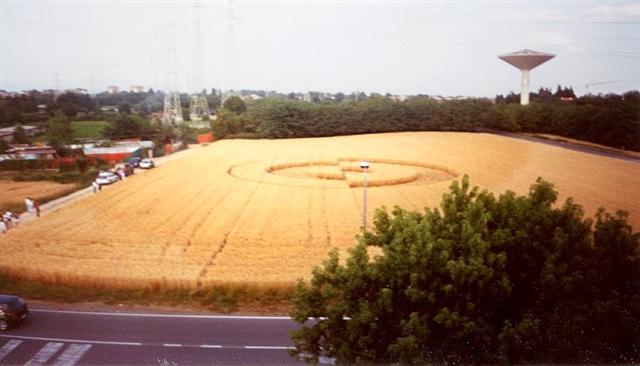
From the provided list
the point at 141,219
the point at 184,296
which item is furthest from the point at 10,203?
the point at 184,296

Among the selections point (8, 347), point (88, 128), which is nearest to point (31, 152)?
point (88, 128)

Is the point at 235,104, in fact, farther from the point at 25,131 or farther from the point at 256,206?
the point at 256,206

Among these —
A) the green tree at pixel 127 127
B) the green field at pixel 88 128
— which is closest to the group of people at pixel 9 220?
the green field at pixel 88 128

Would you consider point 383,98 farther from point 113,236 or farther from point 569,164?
point 113,236

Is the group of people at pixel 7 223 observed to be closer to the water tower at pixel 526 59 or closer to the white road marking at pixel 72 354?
the white road marking at pixel 72 354

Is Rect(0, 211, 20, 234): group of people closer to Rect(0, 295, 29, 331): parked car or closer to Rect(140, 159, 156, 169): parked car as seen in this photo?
Rect(0, 295, 29, 331): parked car

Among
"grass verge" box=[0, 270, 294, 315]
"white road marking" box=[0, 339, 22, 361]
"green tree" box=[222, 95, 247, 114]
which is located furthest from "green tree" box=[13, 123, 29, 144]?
"green tree" box=[222, 95, 247, 114]
